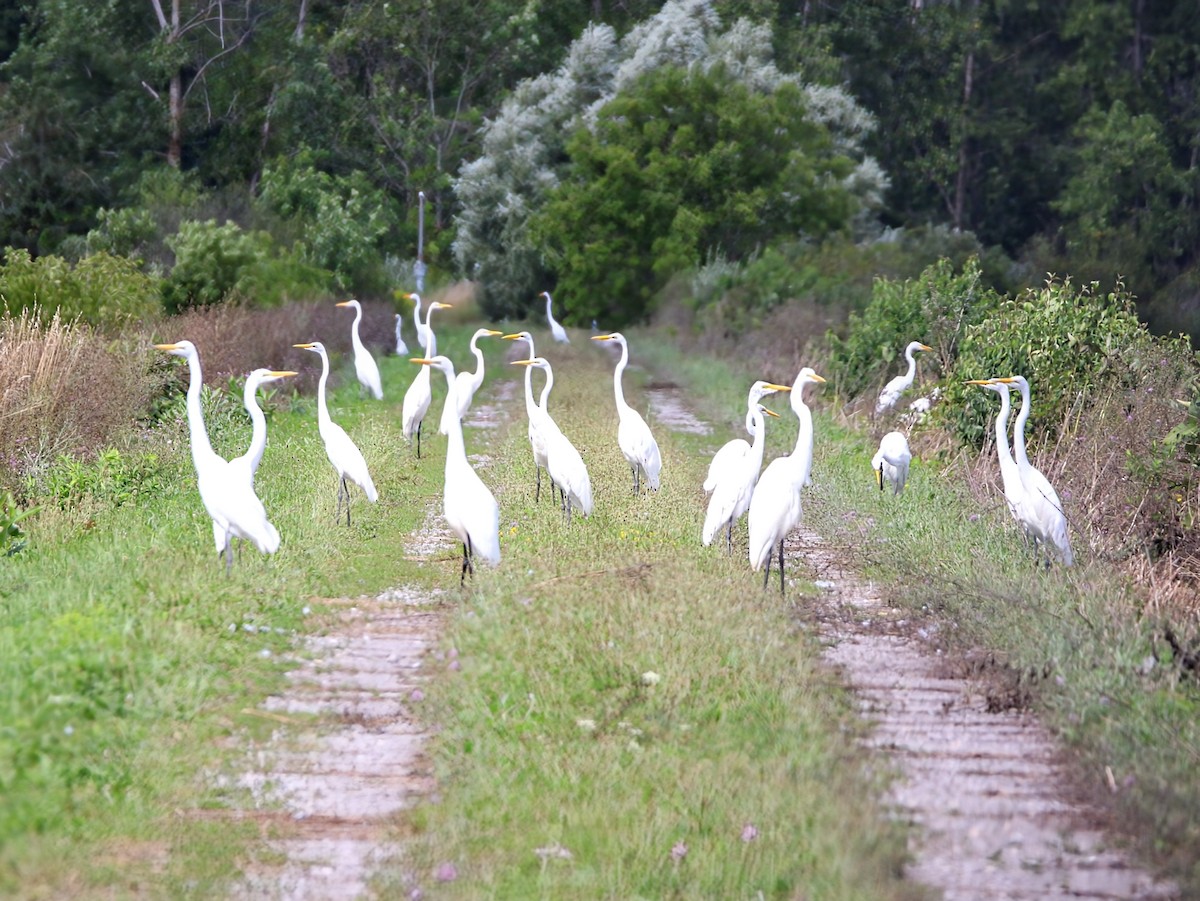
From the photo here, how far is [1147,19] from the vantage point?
43812 mm

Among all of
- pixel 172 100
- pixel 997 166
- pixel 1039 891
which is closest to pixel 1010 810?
pixel 1039 891

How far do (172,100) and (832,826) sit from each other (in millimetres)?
36406

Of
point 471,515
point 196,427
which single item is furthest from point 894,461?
point 196,427

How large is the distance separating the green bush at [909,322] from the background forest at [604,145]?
16.9ft

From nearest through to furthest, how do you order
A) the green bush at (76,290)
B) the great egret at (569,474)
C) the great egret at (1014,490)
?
1. the great egret at (1014,490)
2. the great egret at (569,474)
3. the green bush at (76,290)

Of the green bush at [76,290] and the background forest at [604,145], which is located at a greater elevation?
the green bush at [76,290]

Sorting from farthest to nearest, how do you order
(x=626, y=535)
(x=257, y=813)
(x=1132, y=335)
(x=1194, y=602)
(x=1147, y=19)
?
(x=1147, y=19)
(x=1132, y=335)
(x=626, y=535)
(x=1194, y=602)
(x=257, y=813)

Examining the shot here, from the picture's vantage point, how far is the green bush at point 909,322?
54.4ft

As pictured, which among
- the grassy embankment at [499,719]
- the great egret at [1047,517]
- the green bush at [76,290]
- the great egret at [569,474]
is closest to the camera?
the grassy embankment at [499,719]

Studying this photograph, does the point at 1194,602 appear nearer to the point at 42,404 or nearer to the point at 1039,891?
the point at 1039,891

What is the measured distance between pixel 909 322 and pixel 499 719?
12750mm

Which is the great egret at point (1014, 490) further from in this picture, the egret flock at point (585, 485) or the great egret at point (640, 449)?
the great egret at point (640, 449)

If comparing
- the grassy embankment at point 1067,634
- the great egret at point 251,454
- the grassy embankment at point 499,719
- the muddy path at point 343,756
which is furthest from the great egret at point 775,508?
the great egret at point 251,454

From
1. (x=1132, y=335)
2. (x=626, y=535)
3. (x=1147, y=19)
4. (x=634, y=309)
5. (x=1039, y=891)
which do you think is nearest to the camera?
(x=1039, y=891)
